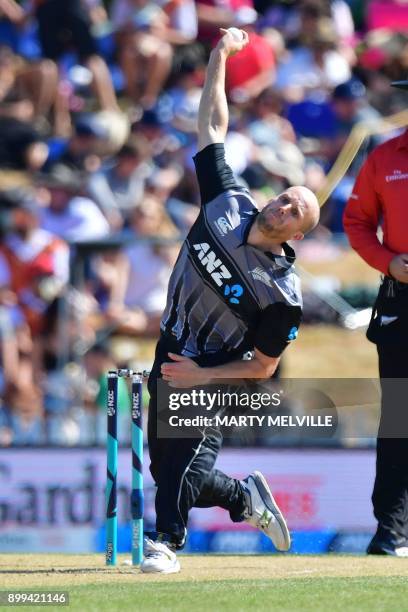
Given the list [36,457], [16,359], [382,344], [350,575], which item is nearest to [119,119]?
[16,359]

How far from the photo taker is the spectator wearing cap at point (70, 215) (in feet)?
38.8

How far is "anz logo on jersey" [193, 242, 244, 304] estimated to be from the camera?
6.03 m

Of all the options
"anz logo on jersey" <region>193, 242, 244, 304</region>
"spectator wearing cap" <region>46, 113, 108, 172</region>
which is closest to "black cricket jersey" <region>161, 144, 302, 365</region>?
"anz logo on jersey" <region>193, 242, 244, 304</region>

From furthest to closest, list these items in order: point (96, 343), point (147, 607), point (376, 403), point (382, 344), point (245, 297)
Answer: point (96, 343), point (376, 403), point (382, 344), point (245, 297), point (147, 607)

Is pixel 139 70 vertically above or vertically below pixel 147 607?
above

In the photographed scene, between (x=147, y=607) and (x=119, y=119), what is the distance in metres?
9.25

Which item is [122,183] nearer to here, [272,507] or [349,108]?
[349,108]

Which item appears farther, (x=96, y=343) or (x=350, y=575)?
(x=96, y=343)

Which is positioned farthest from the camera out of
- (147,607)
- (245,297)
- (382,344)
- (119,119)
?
(119,119)

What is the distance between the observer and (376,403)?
7.82 metres

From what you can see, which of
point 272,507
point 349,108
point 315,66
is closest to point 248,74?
point 315,66

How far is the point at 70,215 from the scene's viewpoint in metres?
11.9

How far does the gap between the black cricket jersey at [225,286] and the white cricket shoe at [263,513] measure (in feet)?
2.68

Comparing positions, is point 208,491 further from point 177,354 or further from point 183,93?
point 183,93
